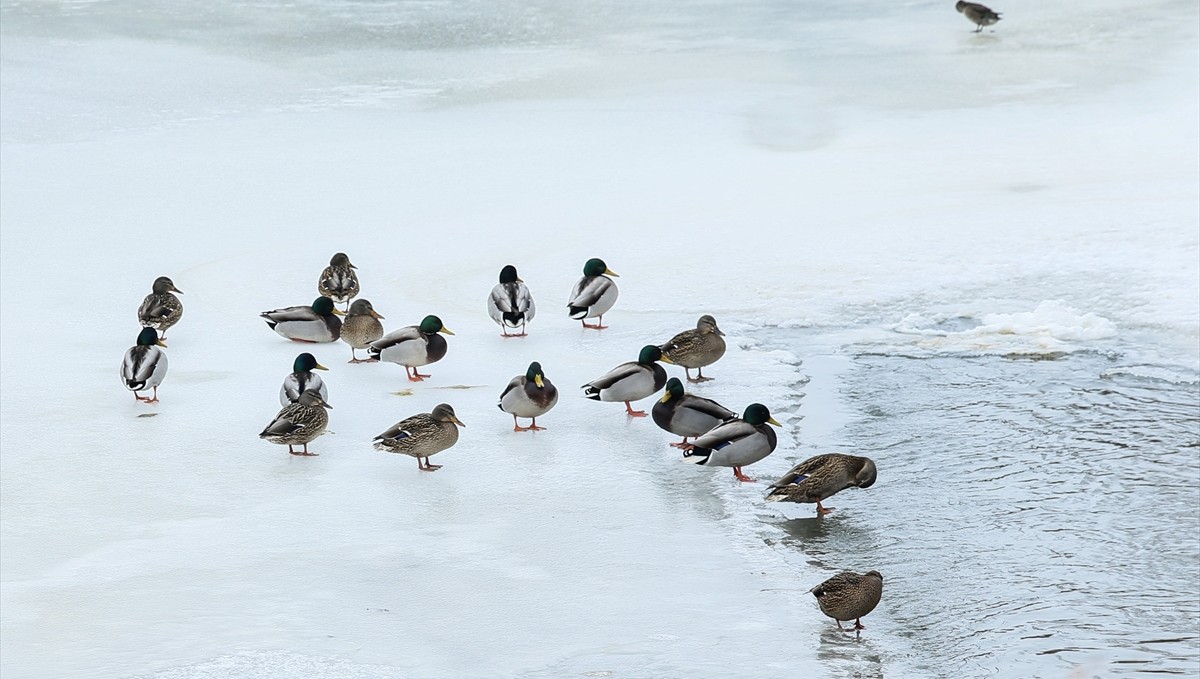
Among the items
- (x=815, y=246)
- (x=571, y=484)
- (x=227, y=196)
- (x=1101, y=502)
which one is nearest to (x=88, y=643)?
(x=571, y=484)

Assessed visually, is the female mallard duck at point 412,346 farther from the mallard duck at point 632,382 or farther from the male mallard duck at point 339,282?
the male mallard duck at point 339,282

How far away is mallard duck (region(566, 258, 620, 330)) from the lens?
8914 millimetres

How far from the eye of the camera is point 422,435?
670 centimetres

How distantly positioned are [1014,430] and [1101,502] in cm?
99

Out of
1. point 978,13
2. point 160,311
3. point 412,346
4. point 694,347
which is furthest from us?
point 978,13

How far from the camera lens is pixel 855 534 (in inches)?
238

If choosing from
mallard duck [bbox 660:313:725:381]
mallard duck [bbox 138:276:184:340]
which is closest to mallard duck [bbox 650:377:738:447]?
mallard duck [bbox 660:313:725:381]

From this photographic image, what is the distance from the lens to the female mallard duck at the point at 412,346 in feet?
26.3

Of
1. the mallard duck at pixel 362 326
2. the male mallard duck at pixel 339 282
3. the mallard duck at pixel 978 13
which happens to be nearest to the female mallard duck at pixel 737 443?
the mallard duck at pixel 362 326

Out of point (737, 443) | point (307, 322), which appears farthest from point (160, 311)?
point (737, 443)

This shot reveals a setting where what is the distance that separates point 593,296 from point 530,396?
183cm

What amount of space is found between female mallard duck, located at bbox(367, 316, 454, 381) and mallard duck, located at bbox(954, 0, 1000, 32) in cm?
1111

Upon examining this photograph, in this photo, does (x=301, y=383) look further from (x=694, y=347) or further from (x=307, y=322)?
(x=694, y=347)

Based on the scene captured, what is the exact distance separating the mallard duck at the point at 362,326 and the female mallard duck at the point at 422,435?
1800 mm
